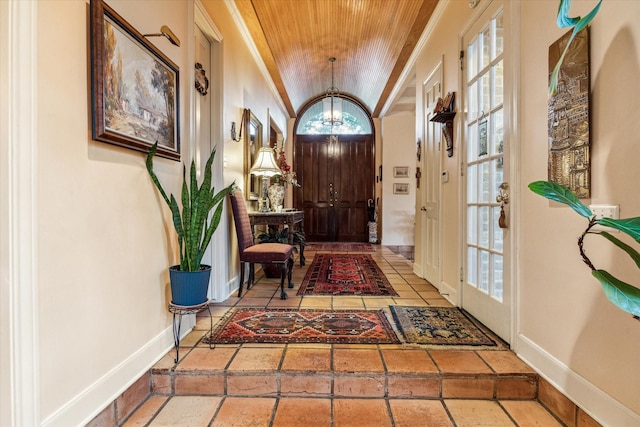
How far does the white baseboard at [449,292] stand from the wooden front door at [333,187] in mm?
4148

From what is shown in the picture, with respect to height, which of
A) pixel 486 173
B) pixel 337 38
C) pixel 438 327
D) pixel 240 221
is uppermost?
pixel 337 38

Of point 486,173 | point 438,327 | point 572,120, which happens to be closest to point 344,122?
point 486,173

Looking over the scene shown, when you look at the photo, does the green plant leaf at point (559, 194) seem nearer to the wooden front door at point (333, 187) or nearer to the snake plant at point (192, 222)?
the snake plant at point (192, 222)

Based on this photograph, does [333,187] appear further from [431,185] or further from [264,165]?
[431,185]

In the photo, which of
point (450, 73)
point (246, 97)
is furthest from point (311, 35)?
point (450, 73)

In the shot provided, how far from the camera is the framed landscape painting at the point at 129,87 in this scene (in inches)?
50.4

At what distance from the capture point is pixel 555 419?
1.44m

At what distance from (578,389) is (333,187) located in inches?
236

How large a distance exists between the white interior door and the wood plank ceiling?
710mm

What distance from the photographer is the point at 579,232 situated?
1.33 m

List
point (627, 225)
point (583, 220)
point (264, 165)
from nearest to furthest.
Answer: point (627, 225), point (583, 220), point (264, 165)

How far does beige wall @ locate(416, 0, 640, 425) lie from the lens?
1.13 meters

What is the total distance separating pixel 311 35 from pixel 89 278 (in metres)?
3.86

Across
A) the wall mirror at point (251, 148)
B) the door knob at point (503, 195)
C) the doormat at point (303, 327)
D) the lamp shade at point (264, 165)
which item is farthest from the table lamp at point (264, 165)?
the door knob at point (503, 195)
